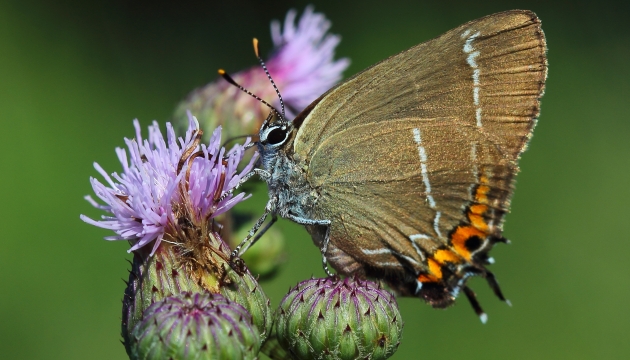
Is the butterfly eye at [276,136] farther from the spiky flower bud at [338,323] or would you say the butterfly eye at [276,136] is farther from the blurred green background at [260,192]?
the blurred green background at [260,192]

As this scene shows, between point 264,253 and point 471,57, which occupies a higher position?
point 471,57

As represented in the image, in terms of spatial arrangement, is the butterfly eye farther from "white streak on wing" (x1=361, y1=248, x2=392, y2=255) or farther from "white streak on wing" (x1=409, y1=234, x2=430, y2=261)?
"white streak on wing" (x1=409, y1=234, x2=430, y2=261)

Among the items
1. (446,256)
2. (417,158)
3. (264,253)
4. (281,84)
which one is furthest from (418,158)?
(281,84)

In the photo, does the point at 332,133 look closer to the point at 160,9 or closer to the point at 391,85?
the point at 391,85

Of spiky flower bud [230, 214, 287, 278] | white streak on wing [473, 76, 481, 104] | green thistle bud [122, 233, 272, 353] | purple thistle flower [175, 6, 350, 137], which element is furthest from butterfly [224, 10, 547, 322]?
purple thistle flower [175, 6, 350, 137]

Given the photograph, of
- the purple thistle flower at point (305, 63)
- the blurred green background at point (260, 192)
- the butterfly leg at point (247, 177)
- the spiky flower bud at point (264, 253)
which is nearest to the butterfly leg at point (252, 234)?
the butterfly leg at point (247, 177)

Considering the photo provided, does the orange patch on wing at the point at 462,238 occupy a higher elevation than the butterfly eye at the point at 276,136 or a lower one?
lower

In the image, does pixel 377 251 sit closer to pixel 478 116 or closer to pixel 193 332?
pixel 478 116

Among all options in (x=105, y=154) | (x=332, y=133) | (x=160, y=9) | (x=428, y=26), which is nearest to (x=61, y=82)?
(x=105, y=154)
